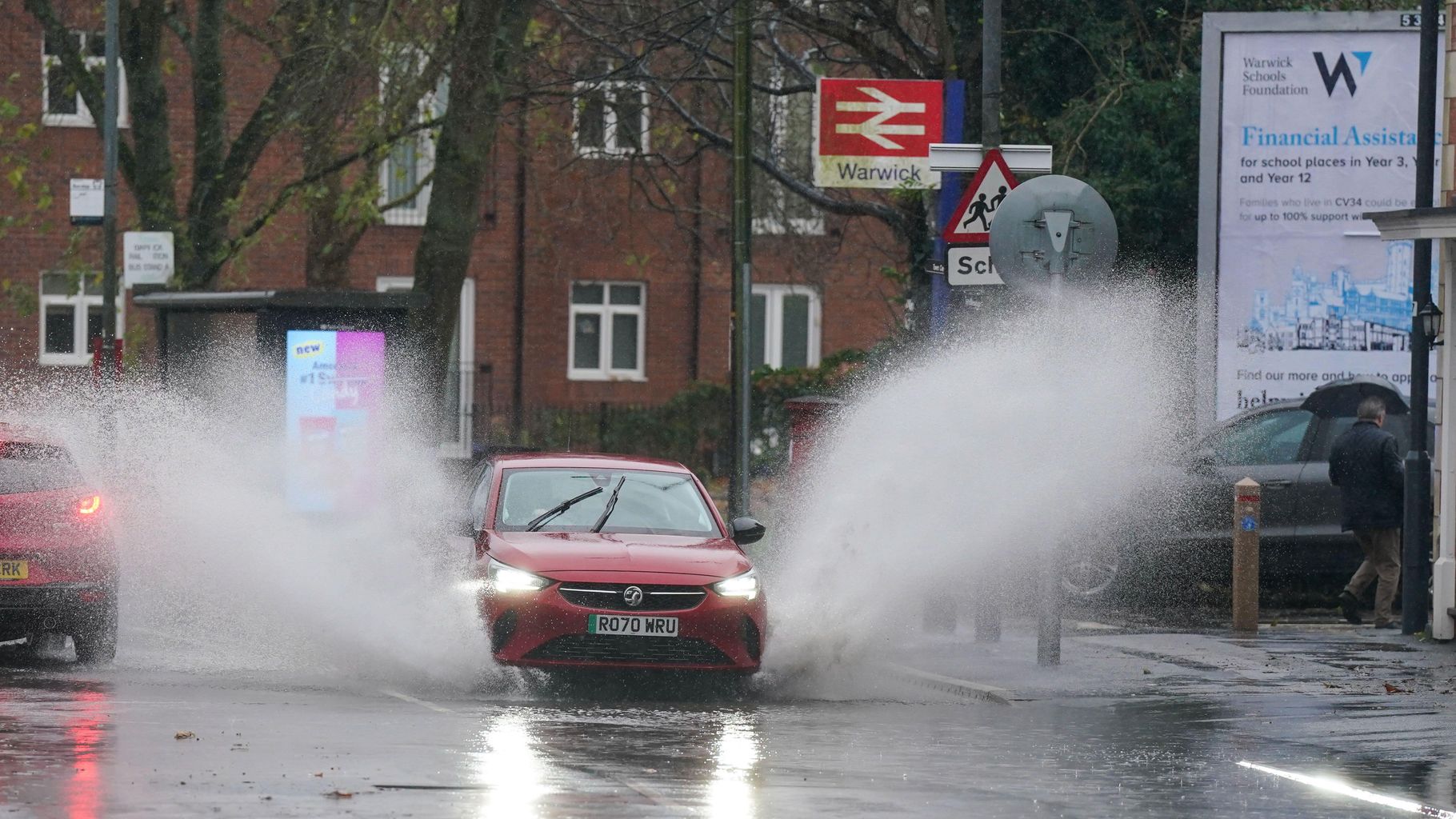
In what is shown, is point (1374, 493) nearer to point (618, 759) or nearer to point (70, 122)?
point (618, 759)

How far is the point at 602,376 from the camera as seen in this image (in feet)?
131

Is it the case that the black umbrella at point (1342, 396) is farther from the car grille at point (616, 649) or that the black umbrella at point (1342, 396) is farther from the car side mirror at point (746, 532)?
the car grille at point (616, 649)

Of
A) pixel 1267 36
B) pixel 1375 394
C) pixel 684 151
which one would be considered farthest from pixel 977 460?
pixel 684 151

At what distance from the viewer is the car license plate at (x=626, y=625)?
12.4 meters

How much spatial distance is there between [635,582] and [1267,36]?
1046 cm

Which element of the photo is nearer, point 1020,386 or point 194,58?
point 1020,386

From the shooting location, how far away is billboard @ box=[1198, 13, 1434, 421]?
2053cm

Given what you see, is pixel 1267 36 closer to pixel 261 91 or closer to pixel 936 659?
pixel 936 659

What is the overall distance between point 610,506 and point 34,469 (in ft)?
11.4

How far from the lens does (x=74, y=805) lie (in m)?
8.16

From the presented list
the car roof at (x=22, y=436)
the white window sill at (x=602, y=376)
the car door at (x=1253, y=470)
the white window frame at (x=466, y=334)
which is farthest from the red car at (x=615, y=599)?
the white window sill at (x=602, y=376)

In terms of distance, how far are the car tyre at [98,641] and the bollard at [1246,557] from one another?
26.0 feet

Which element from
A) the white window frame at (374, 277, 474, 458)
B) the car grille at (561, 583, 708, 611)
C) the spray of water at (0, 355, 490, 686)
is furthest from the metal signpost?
the white window frame at (374, 277, 474, 458)

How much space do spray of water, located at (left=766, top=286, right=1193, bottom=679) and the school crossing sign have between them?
1418 millimetres
